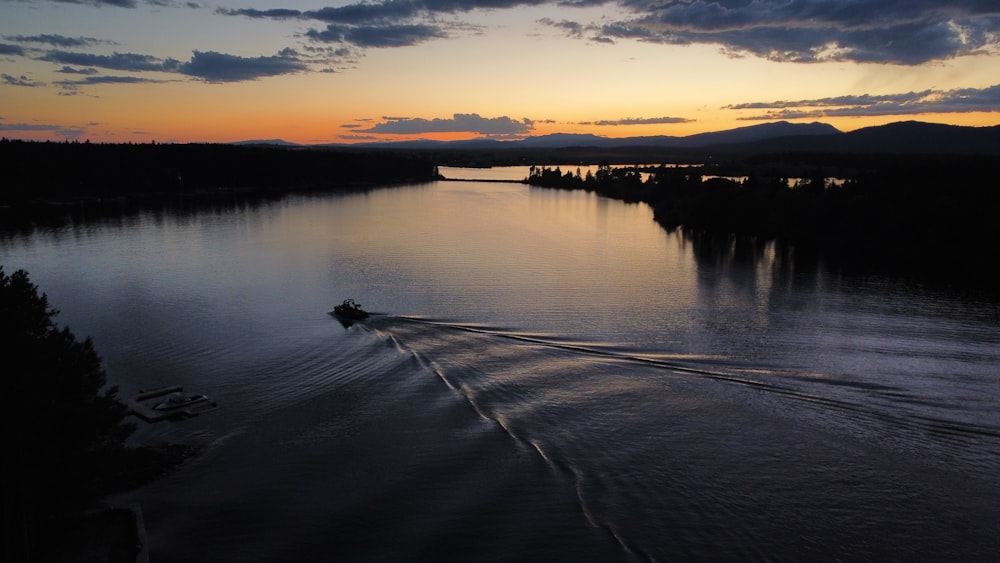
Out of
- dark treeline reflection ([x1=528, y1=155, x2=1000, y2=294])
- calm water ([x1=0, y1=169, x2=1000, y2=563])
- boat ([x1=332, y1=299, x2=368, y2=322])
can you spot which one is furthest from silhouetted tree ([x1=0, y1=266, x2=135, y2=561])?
dark treeline reflection ([x1=528, y1=155, x2=1000, y2=294])

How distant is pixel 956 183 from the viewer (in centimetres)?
3609

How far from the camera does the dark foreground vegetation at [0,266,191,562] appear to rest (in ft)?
27.5

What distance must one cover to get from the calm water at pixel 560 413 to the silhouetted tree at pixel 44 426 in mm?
1254

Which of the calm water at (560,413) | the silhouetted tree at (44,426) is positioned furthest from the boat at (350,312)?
the silhouetted tree at (44,426)

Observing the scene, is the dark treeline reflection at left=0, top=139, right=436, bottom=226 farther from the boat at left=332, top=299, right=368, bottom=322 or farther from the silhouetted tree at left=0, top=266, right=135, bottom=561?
the silhouetted tree at left=0, top=266, right=135, bottom=561

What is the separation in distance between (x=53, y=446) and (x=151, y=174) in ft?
229

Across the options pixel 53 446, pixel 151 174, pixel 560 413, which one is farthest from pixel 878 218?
pixel 151 174

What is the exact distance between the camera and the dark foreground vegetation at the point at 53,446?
8391mm

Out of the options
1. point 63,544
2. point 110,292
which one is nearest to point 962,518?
point 63,544

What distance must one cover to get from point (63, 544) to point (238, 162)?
7896 centimetres

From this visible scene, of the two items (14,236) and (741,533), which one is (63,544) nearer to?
(741,533)

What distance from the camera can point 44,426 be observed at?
8.84 metres

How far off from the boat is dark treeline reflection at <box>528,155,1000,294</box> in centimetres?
2281

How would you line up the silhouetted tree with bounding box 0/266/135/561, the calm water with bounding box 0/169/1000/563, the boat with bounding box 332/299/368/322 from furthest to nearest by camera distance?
the boat with bounding box 332/299/368/322 → the calm water with bounding box 0/169/1000/563 → the silhouetted tree with bounding box 0/266/135/561
